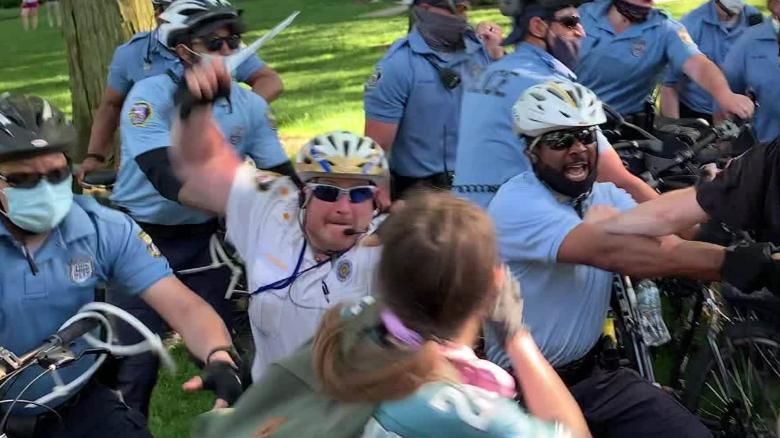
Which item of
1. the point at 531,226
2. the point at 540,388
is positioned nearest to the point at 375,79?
the point at 531,226

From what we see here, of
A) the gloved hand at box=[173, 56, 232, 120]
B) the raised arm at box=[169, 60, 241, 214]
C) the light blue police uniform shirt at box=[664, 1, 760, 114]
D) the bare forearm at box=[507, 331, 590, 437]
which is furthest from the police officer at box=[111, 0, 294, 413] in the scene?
the light blue police uniform shirt at box=[664, 1, 760, 114]

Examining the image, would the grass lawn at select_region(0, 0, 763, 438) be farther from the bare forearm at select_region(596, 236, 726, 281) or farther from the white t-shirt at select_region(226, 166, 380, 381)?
the bare forearm at select_region(596, 236, 726, 281)

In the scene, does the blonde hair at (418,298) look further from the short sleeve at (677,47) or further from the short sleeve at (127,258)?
the short sleeve at (677,47)

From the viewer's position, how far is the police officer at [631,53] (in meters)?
7.05

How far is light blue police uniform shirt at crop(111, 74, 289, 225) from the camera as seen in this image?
205 inches

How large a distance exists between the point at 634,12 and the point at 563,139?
3.08m

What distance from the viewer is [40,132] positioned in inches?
145

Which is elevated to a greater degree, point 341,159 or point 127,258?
point 341,159

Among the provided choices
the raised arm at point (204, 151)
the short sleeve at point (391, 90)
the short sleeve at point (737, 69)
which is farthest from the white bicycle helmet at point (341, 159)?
the short sleeve at point (737, 69)

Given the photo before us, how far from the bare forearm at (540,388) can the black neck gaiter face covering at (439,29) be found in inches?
147

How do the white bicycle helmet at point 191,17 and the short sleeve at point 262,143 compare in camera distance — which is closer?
Answer: the white bicycle helmet at point 191,17

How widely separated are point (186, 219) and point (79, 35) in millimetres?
3538

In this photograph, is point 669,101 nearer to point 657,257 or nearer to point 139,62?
point 139,62

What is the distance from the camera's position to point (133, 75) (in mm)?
6621
